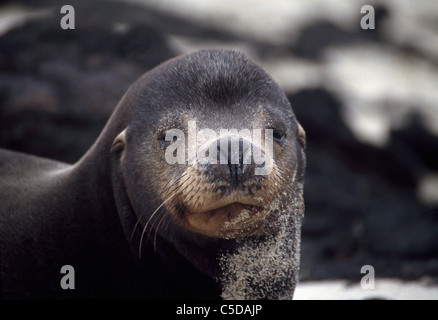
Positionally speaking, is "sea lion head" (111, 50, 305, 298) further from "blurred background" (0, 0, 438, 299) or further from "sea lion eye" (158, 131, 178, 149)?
"blurred background" (0, 0, 438, 299)

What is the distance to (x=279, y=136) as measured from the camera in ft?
13.2

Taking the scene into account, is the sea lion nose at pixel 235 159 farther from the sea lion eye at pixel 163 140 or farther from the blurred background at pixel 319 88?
the blurred background at pixel 319 88

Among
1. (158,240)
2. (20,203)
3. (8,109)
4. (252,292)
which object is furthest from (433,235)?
(8,109)

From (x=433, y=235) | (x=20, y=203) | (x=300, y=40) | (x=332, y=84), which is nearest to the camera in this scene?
(x=20, y=203)

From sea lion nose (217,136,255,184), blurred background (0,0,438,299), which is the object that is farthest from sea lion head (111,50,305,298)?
blurred background (0,0,438,299)

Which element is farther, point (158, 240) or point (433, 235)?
point (433, 235)

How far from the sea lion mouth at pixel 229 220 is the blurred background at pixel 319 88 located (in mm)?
3026

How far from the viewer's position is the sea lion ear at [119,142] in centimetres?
413

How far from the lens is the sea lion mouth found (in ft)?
11.1

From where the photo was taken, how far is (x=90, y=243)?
4.19 meters

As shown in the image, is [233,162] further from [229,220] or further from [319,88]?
[319,88]

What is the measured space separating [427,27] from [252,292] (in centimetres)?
843

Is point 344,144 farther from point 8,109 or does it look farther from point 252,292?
point 252,292

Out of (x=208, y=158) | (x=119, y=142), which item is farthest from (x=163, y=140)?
(x=208, y=158)
